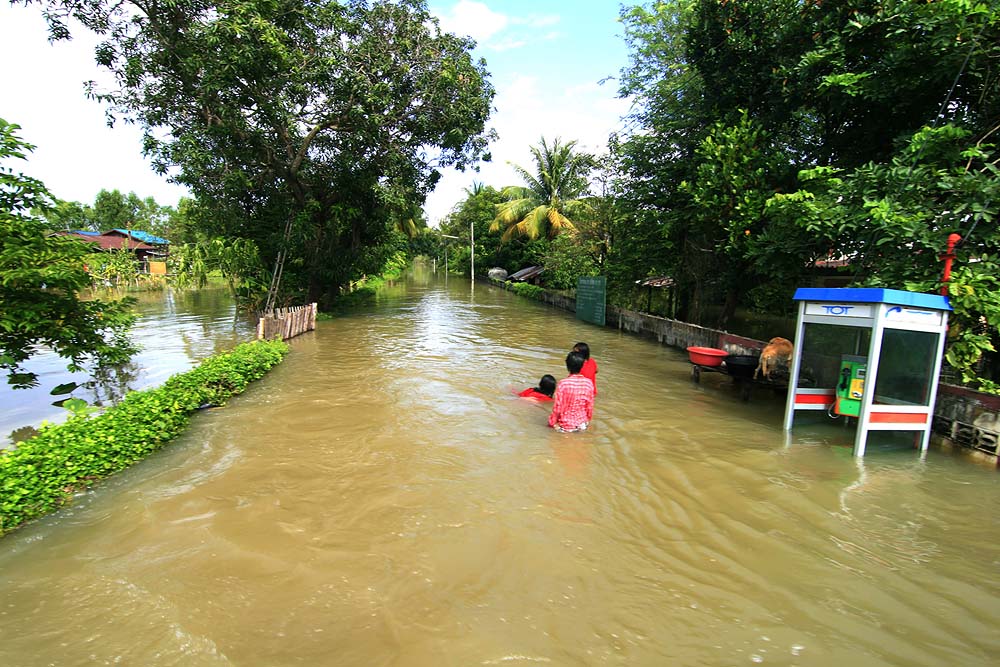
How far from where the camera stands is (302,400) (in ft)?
27.6

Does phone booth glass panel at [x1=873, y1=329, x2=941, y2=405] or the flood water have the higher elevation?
phone booth glass panel at [x1=873, y1=329, x2=941, y2=405]

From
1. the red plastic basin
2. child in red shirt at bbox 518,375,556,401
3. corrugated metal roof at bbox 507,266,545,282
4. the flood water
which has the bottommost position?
the flood water

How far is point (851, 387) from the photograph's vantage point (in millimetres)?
6574

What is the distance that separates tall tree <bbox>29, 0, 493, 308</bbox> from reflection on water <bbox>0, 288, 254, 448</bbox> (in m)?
3.84

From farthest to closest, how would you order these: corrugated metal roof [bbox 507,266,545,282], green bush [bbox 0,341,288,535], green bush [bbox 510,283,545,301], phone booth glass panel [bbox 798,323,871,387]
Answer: corrugated metal roof [bbox 507,266,545,282] → green bush [bbox 510,283,545,301] → phone booth glass panel [bbox 798,323,871,387] → green bush [bbox 0,341,288,535]

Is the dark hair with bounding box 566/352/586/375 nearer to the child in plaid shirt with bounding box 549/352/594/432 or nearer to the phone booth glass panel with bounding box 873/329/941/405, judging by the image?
the child in plaid shirt with bounding box 549/352/594/432

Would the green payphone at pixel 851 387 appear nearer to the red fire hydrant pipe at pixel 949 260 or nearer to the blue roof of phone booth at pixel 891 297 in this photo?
the blue roof of phone booth at pixel 891 297

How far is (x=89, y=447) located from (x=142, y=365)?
23.2ft

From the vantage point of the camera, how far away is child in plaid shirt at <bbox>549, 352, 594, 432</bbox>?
6.72 metres

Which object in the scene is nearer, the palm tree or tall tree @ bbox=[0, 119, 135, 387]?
tall tree @ bbox=[0, 119, 135, 387]

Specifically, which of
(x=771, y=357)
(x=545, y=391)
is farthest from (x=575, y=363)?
(x=771, y=357)

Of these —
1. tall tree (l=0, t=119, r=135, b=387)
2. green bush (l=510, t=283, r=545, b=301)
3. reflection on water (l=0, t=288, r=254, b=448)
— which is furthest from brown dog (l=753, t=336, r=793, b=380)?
green bush (l=510, t=283, r=545, b=301)

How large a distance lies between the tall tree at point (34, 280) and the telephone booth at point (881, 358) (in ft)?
31.1

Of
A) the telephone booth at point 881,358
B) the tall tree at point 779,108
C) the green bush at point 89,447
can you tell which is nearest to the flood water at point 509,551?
the green bush at point 89,447
